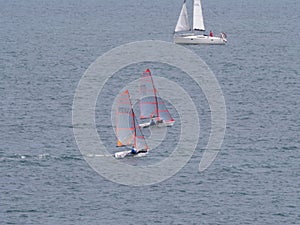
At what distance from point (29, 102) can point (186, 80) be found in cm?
4235

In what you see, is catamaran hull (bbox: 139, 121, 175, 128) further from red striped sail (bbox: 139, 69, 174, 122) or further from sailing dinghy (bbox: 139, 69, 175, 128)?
red striped sail (bbox: 139, 69, 174, 122)

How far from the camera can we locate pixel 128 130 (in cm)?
13138

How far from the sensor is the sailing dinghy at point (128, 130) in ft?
425

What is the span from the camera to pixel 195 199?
11019 centimetres

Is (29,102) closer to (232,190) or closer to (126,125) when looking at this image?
(126,125)

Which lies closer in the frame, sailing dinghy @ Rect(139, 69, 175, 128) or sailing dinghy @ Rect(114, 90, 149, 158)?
sailing dinghy @ Rect(114, 90, 149, 158)

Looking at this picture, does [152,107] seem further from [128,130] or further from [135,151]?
[135,151]

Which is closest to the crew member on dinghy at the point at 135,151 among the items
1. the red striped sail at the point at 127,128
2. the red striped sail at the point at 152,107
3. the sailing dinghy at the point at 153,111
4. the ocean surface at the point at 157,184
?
the red striped sail at the point at 127,128

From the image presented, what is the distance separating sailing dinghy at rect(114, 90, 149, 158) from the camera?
129500mm

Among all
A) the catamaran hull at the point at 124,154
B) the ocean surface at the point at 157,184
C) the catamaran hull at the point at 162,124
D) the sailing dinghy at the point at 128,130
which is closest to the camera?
the ocean surface at the point at 157,184

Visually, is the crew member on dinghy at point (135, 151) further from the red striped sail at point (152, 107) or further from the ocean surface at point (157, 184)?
the red striped sail at point (152, 107)

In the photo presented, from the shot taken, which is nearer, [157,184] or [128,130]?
[157,184]

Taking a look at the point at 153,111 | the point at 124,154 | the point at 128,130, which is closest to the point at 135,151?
the point at 124,154

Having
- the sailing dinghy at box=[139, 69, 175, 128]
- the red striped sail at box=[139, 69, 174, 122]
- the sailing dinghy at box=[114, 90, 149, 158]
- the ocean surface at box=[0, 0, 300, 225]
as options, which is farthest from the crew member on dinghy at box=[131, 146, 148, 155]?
the red striped sail at box=[139, 69, 174, 122]
